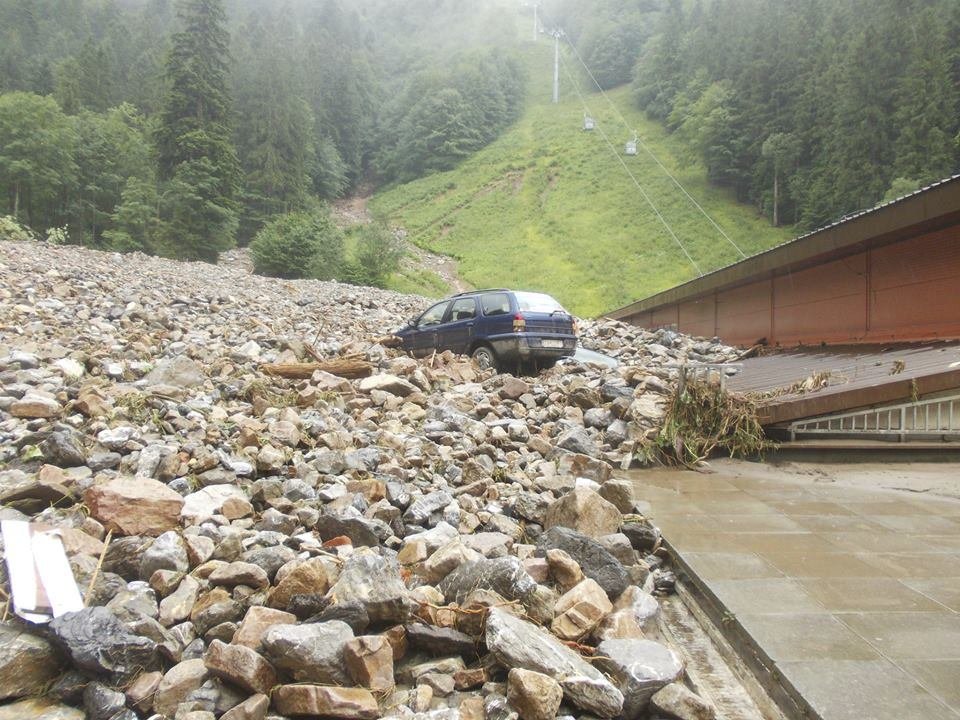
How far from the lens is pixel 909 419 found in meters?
6.00

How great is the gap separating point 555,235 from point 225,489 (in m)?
51.7

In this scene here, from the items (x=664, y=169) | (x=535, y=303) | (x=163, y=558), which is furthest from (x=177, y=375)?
(x=664, y=169)

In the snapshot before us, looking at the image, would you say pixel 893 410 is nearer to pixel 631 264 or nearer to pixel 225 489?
pixel 225 489

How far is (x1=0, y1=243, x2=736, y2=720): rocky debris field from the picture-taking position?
2449 mm

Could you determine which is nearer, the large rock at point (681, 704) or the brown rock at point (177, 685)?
the large rock at point (681, 704)

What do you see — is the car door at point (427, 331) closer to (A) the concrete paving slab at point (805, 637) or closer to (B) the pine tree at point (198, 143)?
(A) the concrete paving slab at point (805, 637)

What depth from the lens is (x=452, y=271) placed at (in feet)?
159

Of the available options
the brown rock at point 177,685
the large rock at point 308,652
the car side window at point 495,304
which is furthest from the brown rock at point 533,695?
the car side window at point 495,304

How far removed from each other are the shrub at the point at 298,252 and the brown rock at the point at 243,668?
33158mm

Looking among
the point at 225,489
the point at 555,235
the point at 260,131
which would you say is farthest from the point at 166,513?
the point at 260,131

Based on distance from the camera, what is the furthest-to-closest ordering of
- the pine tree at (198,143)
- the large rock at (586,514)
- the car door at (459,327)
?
1. the pine tree at (198,143)
2. the car door at (459,327)
3. the large rock at (586,514)

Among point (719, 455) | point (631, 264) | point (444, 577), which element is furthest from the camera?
point (631, 264)

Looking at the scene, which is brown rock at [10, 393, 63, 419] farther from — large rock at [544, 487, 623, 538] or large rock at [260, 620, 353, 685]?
large rock at [544, 487, 623, 538]

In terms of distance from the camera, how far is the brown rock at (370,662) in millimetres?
2443
